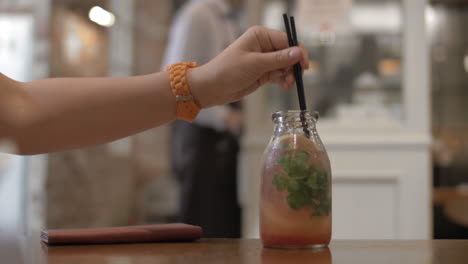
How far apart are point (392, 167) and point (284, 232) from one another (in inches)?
64.7

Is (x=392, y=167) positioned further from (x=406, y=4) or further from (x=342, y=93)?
(x=406, y=4)

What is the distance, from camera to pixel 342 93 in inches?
93.1

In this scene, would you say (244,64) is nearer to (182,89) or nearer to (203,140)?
(182,89)

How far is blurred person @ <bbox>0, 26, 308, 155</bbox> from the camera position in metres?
0.87

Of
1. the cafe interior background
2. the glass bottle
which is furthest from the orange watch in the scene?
the cafe interior background

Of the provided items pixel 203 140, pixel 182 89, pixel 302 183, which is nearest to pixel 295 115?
pixel 302 183

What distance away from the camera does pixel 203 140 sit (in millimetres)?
2088

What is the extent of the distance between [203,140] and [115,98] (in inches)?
46.8

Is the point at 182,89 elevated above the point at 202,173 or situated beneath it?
elevated above

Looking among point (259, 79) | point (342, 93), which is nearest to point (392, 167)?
point (342, 93)

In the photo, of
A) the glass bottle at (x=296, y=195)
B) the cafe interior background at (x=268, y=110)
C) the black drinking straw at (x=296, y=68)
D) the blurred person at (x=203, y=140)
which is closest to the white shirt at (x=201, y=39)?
the blurred person at (x=203, y=140)

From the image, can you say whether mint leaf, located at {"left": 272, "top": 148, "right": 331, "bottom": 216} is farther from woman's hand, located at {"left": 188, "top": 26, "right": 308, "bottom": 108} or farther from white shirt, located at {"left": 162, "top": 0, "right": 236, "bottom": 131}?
white shirt, located at {"left": 162, "top": 0, "right": 236, "bottom": 131}

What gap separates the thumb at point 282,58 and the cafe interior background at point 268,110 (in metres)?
1.22

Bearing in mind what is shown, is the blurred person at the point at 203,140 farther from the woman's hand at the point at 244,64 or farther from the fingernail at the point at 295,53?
the fingernail at the point at 295,53
